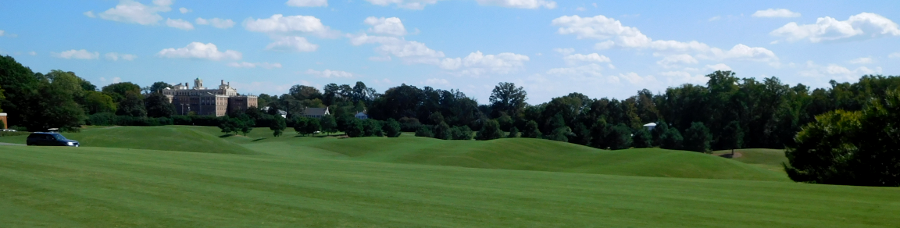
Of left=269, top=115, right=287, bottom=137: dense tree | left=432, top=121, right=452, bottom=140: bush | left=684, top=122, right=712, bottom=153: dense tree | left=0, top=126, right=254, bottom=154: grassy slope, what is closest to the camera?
left=0, top=126, right=254, bottom=154: grassy slope

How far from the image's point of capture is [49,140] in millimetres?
39438

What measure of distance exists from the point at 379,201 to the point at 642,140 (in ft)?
250

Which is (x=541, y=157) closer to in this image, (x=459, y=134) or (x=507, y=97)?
(x=459, y=134)

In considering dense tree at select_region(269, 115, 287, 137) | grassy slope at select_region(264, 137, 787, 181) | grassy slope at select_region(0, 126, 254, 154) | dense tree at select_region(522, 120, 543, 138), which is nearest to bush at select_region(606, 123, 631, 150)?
dense tree at select_region(522, 120, 543, 138)

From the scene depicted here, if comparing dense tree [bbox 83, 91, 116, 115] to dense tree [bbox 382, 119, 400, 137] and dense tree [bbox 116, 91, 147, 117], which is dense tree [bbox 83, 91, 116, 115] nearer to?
dense tree [bbox 116, 91, 147, 117]

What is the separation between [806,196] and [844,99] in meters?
84.3

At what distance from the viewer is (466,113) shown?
13600cm

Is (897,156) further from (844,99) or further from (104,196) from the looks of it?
(844,99)

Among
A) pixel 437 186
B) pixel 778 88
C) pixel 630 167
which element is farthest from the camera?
pixel 778 88

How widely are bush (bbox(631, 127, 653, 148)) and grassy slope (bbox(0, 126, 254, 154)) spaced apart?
173ft

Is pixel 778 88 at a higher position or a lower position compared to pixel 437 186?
higher

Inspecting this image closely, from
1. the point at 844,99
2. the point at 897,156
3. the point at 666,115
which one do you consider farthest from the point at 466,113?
the point at 897,156

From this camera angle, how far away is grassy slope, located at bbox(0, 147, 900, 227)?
509 inches

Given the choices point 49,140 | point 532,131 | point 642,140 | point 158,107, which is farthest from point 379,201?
point 158,107
